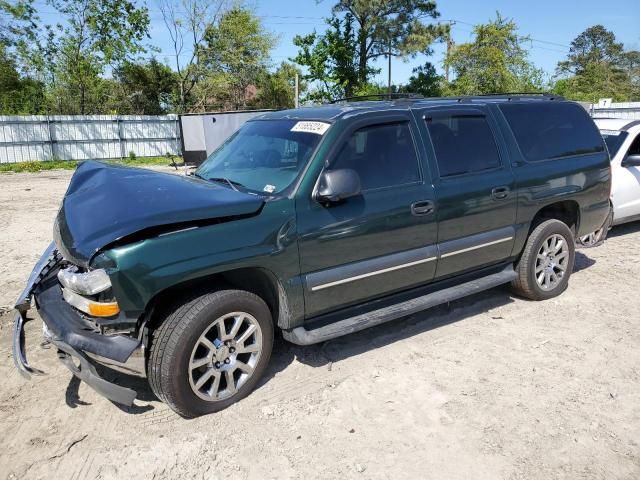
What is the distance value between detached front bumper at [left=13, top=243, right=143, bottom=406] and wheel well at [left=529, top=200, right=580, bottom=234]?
3.85 meters

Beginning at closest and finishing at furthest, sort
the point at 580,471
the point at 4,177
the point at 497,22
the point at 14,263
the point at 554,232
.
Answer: the point at 580,471
the point at 554,232
the point at 14,263
the point at 4,177
the point at 497,22

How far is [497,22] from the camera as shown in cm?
3095

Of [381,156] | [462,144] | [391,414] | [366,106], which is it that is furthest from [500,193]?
[391,414]

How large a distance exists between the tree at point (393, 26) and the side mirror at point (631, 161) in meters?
22.6

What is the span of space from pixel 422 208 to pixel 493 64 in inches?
1161

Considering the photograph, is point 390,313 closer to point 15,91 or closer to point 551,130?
point 551,130

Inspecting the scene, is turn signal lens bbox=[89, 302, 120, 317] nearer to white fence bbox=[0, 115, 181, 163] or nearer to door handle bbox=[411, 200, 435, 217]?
door handle bbox=[411, 200, 435, 217]

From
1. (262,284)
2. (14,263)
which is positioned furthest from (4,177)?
(262,284)

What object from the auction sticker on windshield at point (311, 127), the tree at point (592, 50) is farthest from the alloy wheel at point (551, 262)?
the tree at point (592, 50)

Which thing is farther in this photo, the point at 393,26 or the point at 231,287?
the point at 393,26

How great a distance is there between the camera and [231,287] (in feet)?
10.8

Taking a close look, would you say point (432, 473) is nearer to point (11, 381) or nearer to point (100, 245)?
point (100, 245)

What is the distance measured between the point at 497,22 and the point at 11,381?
110 ft

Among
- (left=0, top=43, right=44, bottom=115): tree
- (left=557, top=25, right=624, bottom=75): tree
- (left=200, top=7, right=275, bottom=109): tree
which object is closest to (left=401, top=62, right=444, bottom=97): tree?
(left=200, top=7, right=275, bottom=109): tree
